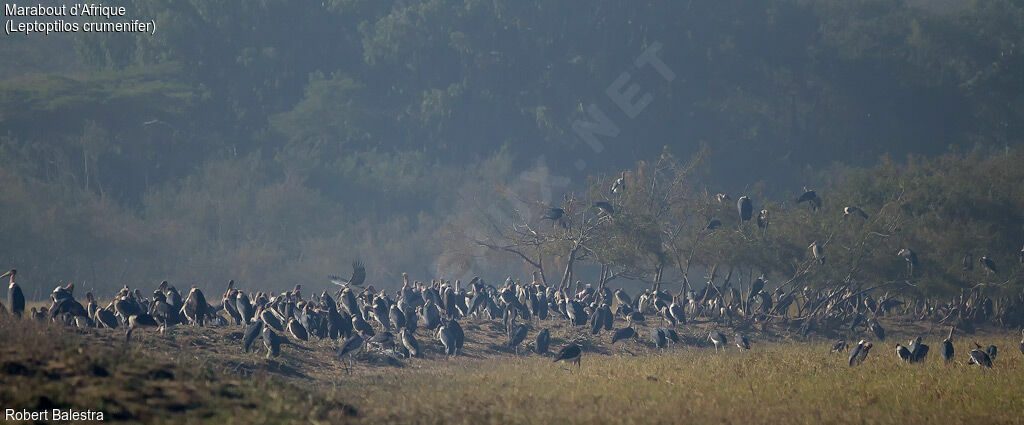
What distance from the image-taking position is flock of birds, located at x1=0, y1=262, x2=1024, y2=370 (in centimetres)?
1719

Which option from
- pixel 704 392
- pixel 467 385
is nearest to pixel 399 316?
pixel 467 385

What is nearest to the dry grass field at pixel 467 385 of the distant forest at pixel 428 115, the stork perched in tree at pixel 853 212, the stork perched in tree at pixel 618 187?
the stork perched in tree at pixel 853 212

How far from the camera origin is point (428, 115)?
54.6 metres

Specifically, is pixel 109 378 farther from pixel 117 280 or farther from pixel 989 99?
pixel 989 99

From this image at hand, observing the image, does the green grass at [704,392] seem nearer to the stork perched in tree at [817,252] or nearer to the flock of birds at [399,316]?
the flock of birds at [399,316]

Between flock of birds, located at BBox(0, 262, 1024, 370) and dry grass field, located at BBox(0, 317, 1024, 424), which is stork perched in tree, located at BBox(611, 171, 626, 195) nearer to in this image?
flock of birds, located at BBox(0, 262, 1024, 370)

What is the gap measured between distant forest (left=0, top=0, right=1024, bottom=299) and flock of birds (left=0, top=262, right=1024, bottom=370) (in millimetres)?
13069

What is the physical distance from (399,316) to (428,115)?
35233 mm

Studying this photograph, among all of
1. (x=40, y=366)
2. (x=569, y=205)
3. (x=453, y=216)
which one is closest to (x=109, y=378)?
(x=40, y=366)

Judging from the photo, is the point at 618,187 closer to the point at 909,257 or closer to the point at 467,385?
the point at 909,257

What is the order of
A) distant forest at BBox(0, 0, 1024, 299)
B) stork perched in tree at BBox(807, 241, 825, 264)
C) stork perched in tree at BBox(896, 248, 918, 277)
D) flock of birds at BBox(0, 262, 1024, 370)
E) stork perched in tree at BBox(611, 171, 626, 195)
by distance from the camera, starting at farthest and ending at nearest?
distant forest at BBox(0, 0, 1024, 299) → stork perched in tree at BBox(611, 171, 626, 195) → stork perched in tree at BBox(896, 248, 918, 277) → stork perched in tree at BBox(807, 241, 825, 264) → flock of birds at BBox(0, 262, 1024, 370)

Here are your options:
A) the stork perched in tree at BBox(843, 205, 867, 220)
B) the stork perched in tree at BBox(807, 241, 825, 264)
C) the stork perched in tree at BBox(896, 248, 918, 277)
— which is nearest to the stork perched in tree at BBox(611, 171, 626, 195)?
the stork perched in tree at BBox(807, 241, 825, 264)

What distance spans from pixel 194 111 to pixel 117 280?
16.1 m

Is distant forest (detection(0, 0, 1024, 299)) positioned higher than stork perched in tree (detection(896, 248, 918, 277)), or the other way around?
distant forest (detection(0, 0, 1024, 299))
